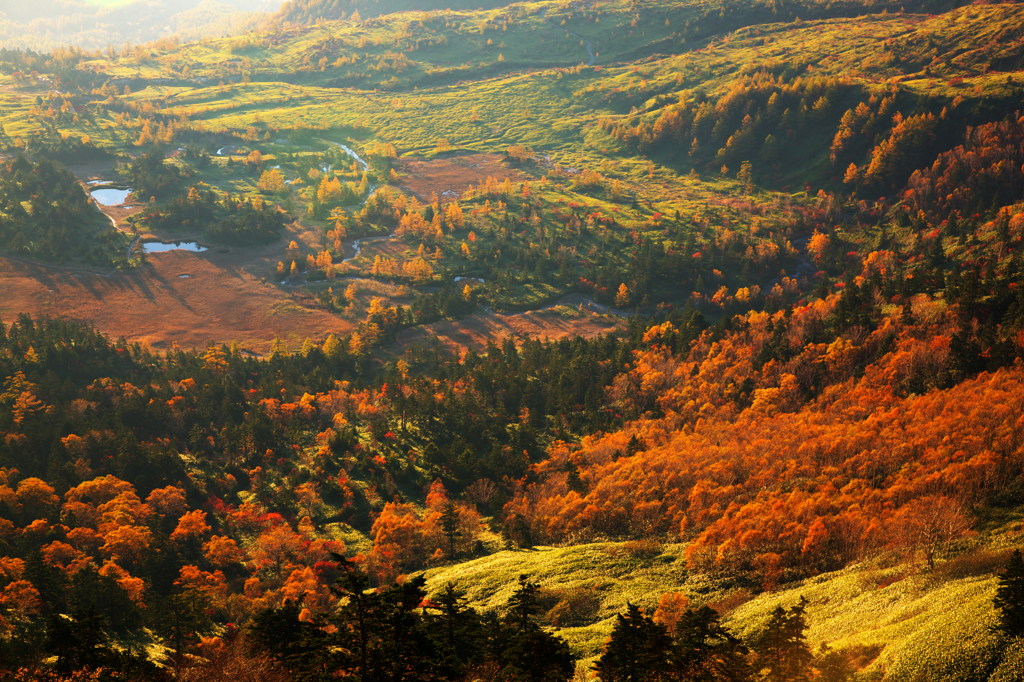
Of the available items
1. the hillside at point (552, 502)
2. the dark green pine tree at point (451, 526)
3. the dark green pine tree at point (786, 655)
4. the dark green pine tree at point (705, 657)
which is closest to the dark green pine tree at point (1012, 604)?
the hillside at point (552, 502)

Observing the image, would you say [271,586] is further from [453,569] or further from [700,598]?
[700,598]

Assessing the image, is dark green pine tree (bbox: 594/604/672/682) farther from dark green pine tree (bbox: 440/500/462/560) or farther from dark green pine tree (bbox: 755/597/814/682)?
dark green pine tree (bbox: 440/500/462/560)

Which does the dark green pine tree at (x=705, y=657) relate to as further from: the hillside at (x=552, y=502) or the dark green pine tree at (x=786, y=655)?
the dark green pine tree at (x=786, y=655)

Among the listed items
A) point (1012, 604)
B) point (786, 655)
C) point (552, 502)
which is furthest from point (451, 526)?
point (1012, 604)

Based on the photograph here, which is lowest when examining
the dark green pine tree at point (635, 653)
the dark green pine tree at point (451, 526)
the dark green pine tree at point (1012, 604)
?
the dark green pine tree at point (451, 526)

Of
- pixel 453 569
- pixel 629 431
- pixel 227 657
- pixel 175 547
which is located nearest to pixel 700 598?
pixel 453 569

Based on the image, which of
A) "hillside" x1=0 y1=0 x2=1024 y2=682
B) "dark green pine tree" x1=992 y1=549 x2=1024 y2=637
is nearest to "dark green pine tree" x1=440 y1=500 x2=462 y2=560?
"hillside" x1=0 y1=0 x2=1024 y2=682
